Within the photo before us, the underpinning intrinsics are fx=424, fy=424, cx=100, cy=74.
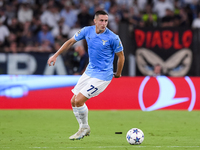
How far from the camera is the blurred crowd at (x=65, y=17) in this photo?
16.3 meters

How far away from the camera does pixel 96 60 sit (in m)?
7.54

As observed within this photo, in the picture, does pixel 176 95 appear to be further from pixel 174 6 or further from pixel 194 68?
pixel 174 6

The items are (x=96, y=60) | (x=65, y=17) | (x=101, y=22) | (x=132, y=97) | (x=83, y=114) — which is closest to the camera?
(x=101, y=22)

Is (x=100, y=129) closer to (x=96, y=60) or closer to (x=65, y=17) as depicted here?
(x=96, y=60)

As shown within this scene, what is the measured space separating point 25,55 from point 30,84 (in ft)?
7.19

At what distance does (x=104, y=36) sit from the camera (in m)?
7.47

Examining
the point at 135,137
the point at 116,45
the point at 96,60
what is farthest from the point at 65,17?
the point at 135,137

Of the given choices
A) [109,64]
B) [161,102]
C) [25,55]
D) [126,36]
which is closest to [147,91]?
[161,102]

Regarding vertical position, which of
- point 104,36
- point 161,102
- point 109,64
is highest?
point 104,36

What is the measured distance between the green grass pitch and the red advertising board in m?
0.45

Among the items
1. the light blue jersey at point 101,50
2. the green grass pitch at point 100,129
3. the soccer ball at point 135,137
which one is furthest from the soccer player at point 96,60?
the soccer ball at point 135,137

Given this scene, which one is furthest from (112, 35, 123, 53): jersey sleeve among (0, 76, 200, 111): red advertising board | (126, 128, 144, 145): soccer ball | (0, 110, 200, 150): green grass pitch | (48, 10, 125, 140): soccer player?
(0, 76, 200, 111): red advertising board

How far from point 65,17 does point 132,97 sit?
214 inches

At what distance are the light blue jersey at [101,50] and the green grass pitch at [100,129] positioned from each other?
4.09 ft
